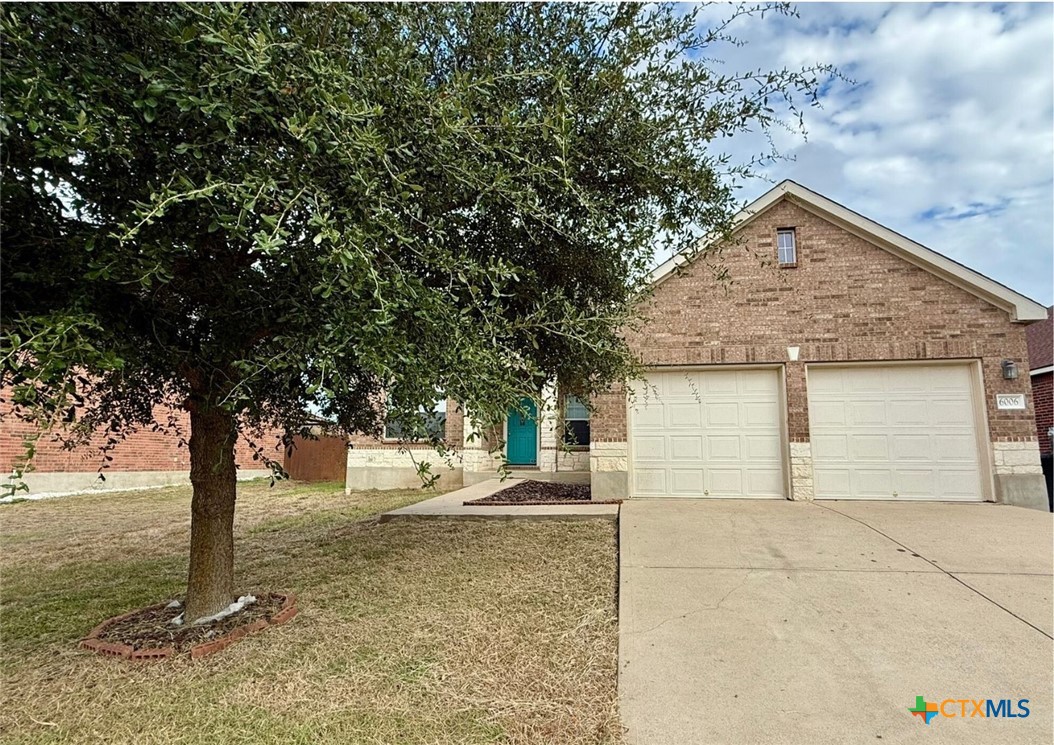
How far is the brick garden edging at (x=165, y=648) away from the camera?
143 inches

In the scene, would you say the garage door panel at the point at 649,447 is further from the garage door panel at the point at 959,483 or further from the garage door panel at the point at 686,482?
the garage door panel at the point at 959,483

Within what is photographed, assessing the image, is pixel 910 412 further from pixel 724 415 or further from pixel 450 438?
pixel 450 438

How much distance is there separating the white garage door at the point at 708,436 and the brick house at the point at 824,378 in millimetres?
22

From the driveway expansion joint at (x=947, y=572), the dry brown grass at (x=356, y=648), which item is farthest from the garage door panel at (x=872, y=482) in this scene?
the dry brown grass at (x=356, y=648)

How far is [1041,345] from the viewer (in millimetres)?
14234

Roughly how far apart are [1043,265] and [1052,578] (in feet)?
27.9

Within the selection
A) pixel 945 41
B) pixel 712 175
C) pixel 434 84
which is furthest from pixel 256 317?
pixel 945 41

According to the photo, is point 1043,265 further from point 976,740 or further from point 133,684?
point 133,684

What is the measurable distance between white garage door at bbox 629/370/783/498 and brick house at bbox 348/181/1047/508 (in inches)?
0.9

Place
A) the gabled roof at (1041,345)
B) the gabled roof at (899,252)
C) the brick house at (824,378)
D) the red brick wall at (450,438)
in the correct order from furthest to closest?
the gabled roof at (1041,345) < the red brick wall at (450,438) < the brick house at (824,378) < the gabled roof at (899,252)

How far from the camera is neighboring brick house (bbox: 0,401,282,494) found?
36.1 ft

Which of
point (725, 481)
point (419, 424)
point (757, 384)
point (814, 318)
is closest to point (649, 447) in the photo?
point (725, 481)

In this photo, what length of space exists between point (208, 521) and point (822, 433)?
337 inches

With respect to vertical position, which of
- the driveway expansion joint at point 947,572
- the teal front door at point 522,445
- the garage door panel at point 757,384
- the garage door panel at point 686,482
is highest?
the garage door panel at point 757,384
